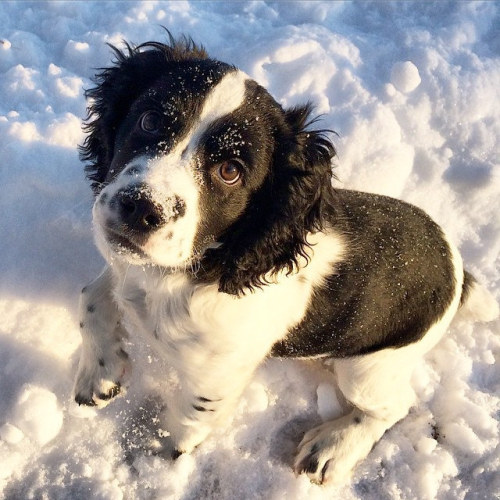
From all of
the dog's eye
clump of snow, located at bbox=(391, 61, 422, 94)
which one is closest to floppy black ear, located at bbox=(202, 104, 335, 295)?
the dog's eye

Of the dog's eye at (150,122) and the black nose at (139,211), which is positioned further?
the dog's eye at (150,122)

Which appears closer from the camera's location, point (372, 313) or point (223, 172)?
point (223, 172)

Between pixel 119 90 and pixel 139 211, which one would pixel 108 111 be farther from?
pixel 139 211

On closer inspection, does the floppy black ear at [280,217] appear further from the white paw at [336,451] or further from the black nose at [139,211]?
the white paw at [336,451]

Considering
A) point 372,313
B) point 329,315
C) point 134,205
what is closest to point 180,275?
point 134,205

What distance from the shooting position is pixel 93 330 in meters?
3.57

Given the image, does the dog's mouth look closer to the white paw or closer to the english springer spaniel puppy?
the english springer spaniel puppy

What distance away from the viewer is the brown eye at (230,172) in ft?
8.43

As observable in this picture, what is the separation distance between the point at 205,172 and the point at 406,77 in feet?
9.91

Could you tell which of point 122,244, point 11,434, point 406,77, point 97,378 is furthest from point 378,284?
point 406,77

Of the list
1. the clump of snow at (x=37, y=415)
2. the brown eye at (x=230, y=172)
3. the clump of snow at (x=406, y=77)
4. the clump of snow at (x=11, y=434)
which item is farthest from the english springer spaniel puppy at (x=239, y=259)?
the clump of snow at (x=406, y=77)

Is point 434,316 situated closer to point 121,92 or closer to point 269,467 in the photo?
point 269,467

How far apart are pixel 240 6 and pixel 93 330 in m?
3.30

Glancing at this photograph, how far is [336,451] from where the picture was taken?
12.1ft
